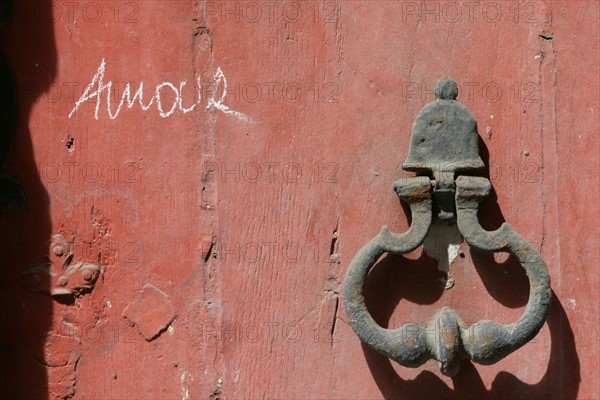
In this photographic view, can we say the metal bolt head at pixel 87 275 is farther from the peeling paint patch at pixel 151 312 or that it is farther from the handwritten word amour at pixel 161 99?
the handwritten word amour at pixel 161 99

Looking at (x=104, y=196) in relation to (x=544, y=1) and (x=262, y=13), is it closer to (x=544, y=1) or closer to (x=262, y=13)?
(x=262, y=13)

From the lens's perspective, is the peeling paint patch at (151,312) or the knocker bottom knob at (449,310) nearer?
the knocker bottom knob at (449,310)

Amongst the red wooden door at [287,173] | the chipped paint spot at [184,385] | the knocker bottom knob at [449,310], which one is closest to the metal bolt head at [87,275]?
the red wooden door at [287,173]

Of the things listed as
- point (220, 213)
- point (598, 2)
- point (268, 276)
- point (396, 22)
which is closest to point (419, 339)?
point (268, 276)

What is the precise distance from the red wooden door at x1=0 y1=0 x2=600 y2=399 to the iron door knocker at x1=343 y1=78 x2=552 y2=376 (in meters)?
0.08

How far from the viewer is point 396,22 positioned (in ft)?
6.30

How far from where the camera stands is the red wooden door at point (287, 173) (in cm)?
192

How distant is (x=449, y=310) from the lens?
72.8 inches

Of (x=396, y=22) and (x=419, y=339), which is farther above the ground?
(x=396, y=22)

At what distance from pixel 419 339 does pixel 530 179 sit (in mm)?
459

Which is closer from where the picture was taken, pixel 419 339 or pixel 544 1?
pixel 419 339

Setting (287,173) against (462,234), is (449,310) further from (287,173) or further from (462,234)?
(287,173)

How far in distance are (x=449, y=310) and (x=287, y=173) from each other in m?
0.48

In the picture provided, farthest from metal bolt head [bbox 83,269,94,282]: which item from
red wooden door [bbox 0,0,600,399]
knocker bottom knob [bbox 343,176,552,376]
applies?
knocker bottom knob [bbox 343,176,552,376]
